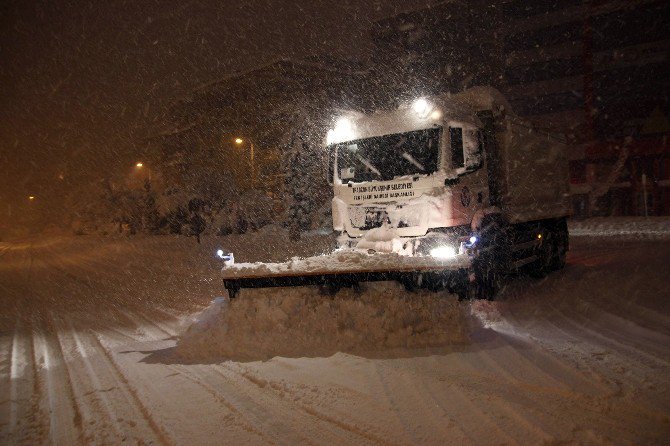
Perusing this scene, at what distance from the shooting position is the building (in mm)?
26406

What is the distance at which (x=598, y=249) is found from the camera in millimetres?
13789

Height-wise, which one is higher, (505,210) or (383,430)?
(505,210)

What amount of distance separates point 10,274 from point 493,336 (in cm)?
1531

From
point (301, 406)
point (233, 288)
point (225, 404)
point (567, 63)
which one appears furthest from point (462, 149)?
point (567, 63)

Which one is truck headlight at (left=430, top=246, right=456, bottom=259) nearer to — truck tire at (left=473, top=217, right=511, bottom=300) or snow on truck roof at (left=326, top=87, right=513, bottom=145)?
truck tire at (left=473, top=217, right=511, bottom=300)

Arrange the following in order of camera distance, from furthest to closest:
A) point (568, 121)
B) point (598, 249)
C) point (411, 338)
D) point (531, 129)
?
point (568, 121)
point (598, 249)
point (531, 129)
point (411, 338)

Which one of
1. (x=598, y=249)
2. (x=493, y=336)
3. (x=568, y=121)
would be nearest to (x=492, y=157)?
(x=493, y=336)

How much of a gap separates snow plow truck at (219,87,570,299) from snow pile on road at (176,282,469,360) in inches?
12.8

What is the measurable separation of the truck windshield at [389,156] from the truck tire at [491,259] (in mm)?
1355

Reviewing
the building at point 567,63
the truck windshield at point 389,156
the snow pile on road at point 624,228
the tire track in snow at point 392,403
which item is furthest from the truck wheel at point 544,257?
the building at point 567,63

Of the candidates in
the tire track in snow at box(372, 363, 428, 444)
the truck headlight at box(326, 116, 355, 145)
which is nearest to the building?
the truck headlight at box(326, 116, 355, 145)

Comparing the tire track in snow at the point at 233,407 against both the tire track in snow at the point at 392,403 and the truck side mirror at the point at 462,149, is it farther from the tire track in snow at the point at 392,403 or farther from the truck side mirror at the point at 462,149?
the truck side mirror at the point at 462,149

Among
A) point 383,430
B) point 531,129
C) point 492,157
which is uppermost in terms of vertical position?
point 531,129

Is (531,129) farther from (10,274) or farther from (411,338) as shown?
(10,274)
